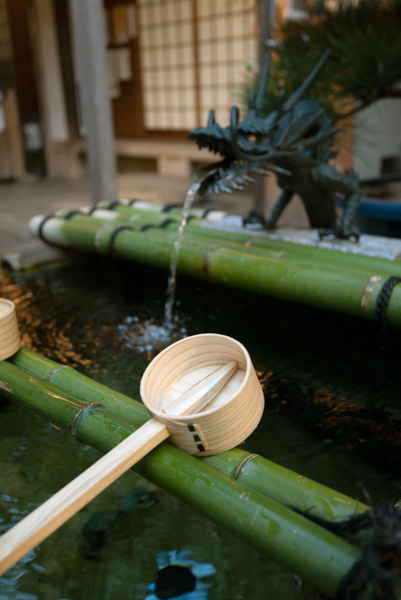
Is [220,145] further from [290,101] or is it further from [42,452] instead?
[42,452]

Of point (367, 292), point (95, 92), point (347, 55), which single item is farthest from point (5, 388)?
point (95, 92)

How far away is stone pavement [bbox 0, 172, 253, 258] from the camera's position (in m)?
6.66

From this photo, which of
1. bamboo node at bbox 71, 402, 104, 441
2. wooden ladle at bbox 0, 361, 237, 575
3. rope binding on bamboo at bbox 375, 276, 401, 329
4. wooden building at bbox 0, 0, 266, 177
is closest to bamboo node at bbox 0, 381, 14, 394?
bamboo node at bbox 71, 402, 104, 441

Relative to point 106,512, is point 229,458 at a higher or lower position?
higher

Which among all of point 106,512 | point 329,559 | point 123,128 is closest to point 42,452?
point 106,512

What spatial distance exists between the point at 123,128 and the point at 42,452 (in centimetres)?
829

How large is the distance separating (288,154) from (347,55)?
5.17 feet

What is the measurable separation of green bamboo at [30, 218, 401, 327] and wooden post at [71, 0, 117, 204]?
48.7 inches

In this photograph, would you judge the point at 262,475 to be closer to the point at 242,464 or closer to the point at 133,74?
the point at 242,464

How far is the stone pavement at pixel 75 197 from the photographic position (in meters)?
6.66

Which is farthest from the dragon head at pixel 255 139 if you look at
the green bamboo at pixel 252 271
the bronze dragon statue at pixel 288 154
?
the green bamboo at pixel 252 271

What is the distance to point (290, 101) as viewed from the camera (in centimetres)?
316

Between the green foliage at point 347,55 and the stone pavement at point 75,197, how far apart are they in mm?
2406

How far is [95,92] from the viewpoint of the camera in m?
5.02
